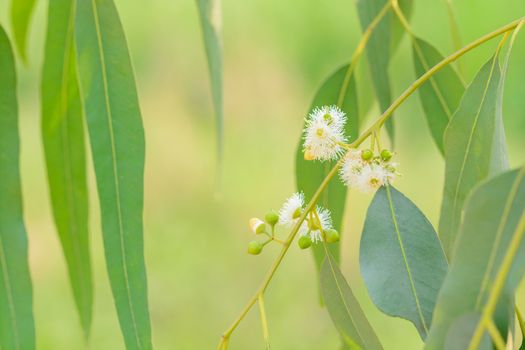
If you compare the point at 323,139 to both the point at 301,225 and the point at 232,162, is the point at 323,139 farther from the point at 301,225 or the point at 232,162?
the point at 232,162

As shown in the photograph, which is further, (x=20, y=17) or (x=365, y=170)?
(x=20, y=17)

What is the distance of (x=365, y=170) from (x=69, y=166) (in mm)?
466

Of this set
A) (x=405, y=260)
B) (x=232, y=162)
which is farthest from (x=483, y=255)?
(x=232, y=162)

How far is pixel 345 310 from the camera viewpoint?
598 millimetres

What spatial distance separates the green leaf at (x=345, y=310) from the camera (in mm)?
587

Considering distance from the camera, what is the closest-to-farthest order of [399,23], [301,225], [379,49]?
[301,225] < [379,49] < [399,23]

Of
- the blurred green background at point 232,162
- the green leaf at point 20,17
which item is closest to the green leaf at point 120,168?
the green leaf at point 20,17

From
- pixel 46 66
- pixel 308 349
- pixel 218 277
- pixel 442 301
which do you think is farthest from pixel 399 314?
pixel 218 277

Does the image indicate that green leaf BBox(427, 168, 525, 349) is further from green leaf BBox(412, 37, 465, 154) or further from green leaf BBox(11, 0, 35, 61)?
green leaf BBox(11, 0, 35, 61)

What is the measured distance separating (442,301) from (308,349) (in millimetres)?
1553

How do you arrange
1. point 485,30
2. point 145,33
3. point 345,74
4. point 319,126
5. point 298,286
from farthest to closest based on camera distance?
point 145,33 < point 485,30 < point 298,286 < point 345,74 < point 319,126

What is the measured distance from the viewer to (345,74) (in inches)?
34.6

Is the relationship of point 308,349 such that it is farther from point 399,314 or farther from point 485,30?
point 399,314

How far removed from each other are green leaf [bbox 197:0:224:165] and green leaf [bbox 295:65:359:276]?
0.26 ft
